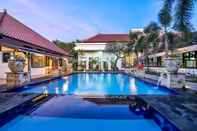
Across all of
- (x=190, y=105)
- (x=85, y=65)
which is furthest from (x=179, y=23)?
(x=85, y=65)

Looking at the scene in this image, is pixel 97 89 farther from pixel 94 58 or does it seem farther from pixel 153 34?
pixel 94 58

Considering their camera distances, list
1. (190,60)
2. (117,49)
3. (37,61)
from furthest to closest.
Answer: (117,49) → (37,61) → (190,60)

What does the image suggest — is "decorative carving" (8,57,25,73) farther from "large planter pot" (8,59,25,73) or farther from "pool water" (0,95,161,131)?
"pool water" (0,95,161,131)

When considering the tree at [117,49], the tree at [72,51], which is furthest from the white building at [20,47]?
the tree at [117,49]

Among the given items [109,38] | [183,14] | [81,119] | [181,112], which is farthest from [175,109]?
[109,38]

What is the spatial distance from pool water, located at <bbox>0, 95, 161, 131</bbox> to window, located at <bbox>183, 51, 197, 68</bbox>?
51.1 ft

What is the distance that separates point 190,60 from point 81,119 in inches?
721

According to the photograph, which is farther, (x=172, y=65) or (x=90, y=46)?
(x=90, y=46)

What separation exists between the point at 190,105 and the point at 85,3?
53.8 feet

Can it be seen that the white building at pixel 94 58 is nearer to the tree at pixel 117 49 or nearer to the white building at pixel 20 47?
the tree at pixel 117 49

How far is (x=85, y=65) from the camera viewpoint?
41500mm

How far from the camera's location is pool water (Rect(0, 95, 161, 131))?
6.02m

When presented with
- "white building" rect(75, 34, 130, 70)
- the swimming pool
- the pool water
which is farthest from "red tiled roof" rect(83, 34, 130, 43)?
the pool water

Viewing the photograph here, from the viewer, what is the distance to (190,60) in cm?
2314
